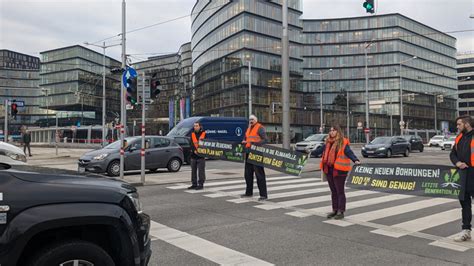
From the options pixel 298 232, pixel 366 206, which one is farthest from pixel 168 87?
pixel 298 232

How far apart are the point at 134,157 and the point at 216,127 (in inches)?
347

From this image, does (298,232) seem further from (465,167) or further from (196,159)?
(196,159)

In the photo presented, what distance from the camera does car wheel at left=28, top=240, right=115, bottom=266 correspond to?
284 centimetres

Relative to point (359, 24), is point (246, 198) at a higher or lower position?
lower

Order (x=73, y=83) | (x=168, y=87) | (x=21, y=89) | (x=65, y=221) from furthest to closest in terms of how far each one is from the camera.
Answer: (x=168, y=87), (x=21, y=89), (x=73, y=83), (x=65, y=221)

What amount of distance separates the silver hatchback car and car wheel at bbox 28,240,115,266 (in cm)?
1119

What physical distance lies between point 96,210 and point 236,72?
6263 cm

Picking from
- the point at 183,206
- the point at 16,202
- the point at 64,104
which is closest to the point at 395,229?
the point at 183,206

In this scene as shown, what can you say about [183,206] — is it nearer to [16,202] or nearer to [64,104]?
[16,202]

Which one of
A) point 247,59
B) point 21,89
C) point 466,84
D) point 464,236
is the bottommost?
point 464,236

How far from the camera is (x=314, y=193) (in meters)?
10.1

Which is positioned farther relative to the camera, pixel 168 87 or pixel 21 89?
pixel 168 87

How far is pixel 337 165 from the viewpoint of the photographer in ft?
23.4

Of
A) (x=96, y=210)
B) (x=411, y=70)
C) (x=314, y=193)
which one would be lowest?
(x=314, y=193)
